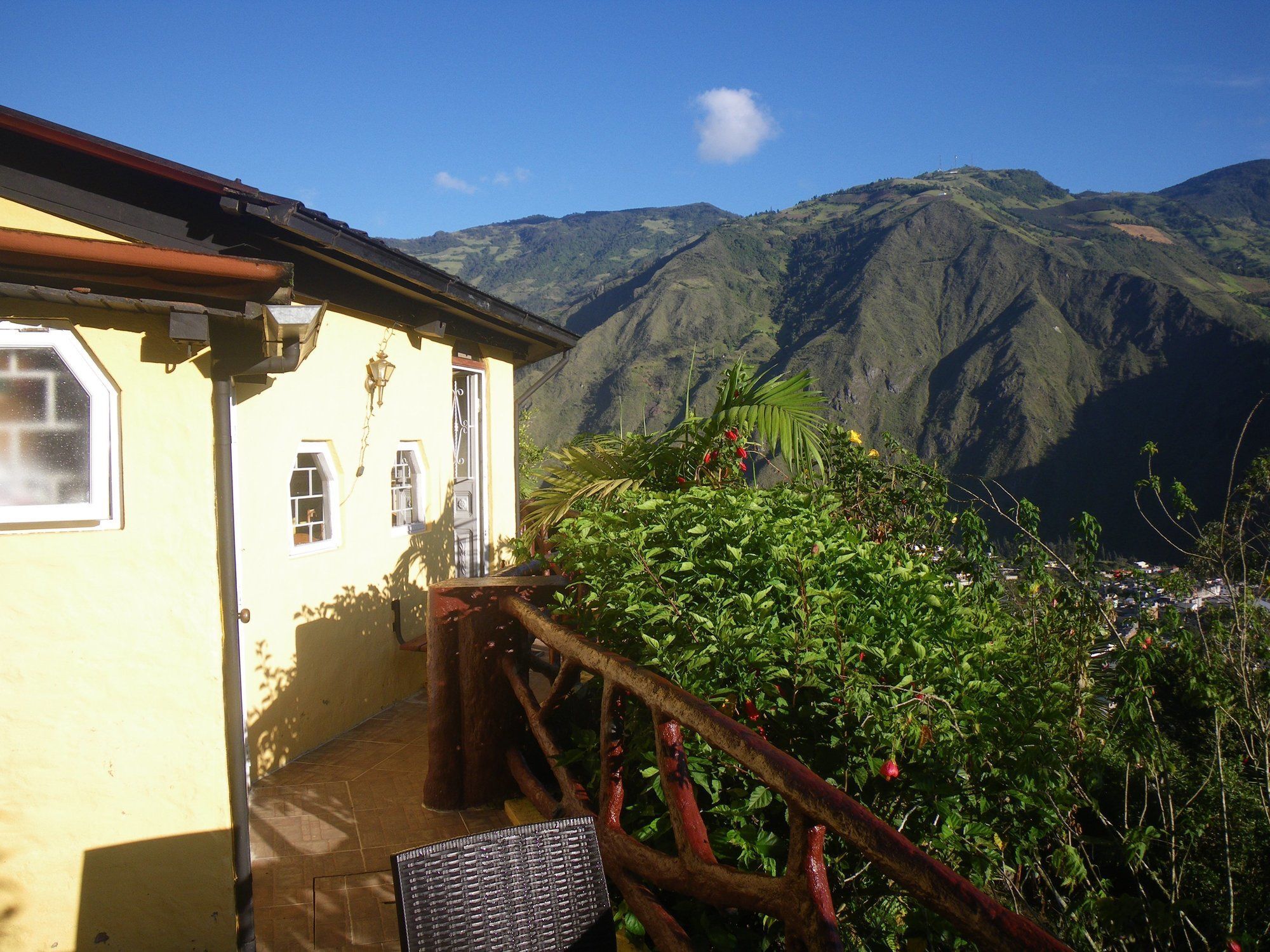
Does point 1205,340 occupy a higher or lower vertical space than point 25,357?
higher

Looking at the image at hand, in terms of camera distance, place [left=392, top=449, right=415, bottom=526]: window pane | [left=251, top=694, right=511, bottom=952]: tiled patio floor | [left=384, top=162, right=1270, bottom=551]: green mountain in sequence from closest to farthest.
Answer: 1. [left=251, top=694, right=511, bottom=952]: tiled patio floor
2. [left=392, top=449, right=415, bottom=526]: window pane
3. [left=384, top=162, right=1270, bottom=551]: green mountain

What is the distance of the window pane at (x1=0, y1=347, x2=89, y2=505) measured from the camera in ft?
7.91

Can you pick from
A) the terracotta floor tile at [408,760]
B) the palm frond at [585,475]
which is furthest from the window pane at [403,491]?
the terracotta floor tile at [408,760]

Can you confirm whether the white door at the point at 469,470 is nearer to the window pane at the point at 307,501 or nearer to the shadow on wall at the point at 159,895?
the window pane at the point at 307,501

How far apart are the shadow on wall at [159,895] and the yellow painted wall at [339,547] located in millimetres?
1431

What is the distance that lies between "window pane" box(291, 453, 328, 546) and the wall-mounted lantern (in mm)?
635

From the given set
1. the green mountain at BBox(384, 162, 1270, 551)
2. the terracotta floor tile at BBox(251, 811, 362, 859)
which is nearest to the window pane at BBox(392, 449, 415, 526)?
the terracotta floor tile at BBox(251, 811, 362, 859)

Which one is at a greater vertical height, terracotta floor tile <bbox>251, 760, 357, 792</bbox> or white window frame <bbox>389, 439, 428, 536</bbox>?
→ white window frame <bbox>389, 439, 428, 536</bbox>

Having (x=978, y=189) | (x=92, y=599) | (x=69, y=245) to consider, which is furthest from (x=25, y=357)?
(x=978, y=189)

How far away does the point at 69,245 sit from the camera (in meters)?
2.29

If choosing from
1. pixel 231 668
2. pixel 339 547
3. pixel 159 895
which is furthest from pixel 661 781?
pixel 339 547

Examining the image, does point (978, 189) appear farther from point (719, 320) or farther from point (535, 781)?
point (535, 781)

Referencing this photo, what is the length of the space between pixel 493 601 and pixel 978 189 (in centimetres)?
10545

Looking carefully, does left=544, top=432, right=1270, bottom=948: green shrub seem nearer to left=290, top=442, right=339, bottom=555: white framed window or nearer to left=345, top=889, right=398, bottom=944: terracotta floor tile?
left=345, top=889, right=398, bottom=944: terracotta floor tile
